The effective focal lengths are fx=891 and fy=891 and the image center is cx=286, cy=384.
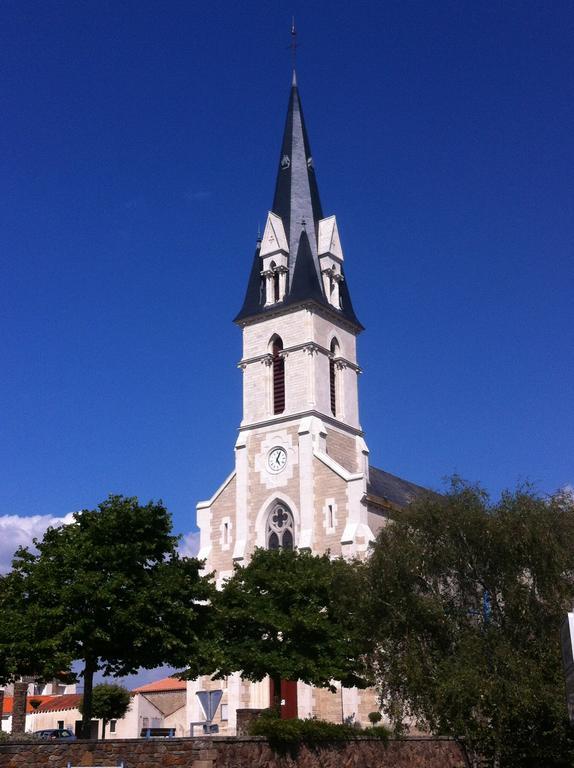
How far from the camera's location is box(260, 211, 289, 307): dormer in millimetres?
50062

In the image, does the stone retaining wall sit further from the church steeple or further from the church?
the church steeple

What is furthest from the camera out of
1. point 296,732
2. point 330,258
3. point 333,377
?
point 330,258

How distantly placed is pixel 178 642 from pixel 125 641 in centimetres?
186

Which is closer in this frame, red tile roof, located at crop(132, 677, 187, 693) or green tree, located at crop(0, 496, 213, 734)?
green tree, located at crop(0, 496, 213, 734)

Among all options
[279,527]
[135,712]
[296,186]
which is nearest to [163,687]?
[135,712]

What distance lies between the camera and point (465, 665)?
2492cm

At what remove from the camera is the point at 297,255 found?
50.5 metres

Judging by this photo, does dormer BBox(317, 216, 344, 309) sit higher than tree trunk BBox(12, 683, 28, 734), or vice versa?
dormer BBox(317, 216, 344, 309)

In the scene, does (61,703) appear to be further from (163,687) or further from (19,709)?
(19,709)

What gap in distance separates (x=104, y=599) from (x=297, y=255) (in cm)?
2649

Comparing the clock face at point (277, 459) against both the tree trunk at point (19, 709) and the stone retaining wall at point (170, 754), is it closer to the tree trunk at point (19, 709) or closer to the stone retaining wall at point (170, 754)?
the tree trunk at point (19, 709)

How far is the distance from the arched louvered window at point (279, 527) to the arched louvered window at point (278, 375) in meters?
5.48

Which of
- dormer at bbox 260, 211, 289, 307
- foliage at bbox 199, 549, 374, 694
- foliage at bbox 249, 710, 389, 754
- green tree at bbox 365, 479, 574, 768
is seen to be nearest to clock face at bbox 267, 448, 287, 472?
dormer at bbox 260, 211, 289, 307

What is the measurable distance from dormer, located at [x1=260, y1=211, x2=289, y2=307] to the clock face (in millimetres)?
8559
